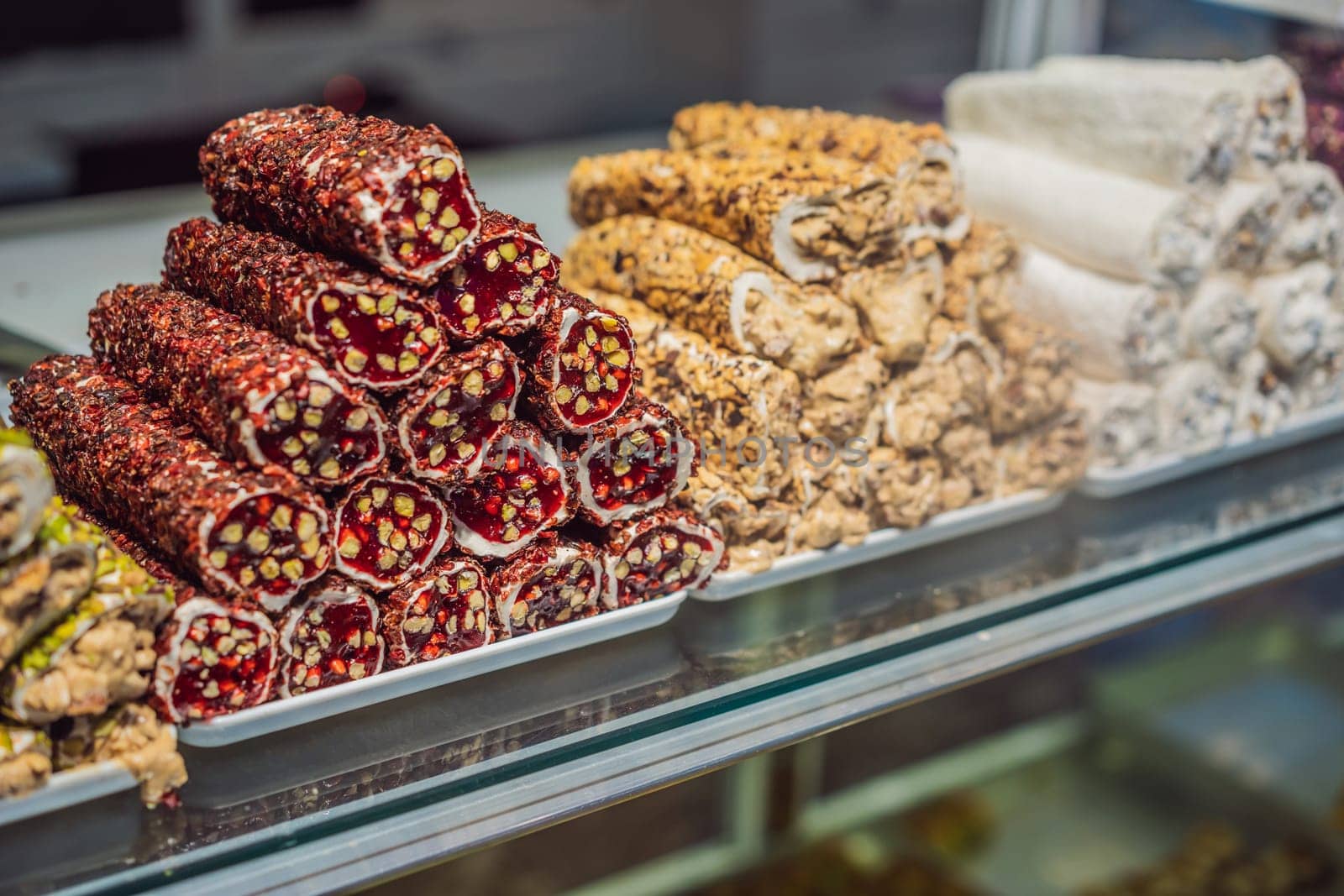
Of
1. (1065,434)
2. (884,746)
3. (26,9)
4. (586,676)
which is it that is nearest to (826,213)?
(1065,434)

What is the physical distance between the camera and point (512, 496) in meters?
1.32

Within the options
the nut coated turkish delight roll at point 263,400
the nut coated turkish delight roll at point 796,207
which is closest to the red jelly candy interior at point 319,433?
the nut coated turkish delight roll at point 263,400

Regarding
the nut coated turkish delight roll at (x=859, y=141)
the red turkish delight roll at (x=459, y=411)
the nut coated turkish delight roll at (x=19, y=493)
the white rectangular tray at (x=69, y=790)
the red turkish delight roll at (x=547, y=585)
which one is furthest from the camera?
the nut coated turkish delight roll at (x=859, y=141)

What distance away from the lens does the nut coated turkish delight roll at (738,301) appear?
159 centimetres

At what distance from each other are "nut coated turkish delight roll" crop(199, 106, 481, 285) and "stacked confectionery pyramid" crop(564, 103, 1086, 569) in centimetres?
49

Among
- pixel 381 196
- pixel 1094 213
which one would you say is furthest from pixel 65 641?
pixel 1094 213

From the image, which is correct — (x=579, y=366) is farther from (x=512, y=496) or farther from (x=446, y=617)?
(x=446, y=617)

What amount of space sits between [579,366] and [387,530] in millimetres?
258

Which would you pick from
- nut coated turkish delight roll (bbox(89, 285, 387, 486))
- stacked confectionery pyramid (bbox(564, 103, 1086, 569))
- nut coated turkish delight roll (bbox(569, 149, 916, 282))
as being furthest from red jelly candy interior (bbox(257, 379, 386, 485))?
nut coated turkish delight roll (bbox(569, 149, 916, 282))

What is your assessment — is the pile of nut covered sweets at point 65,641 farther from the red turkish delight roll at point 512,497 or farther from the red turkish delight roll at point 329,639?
the red turkish delight roll at point 512,497

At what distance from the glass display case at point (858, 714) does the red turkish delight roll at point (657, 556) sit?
66 millimetres

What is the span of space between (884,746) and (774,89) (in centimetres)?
235

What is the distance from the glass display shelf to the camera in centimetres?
117

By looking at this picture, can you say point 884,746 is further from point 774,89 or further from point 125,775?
point 774,89
